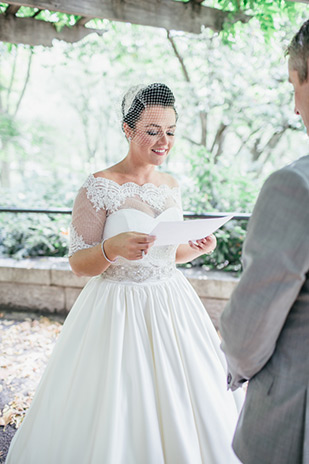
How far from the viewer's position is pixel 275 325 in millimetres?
999

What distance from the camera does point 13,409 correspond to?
284 cm

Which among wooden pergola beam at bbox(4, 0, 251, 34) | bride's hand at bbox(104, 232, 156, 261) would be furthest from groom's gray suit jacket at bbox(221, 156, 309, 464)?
wooden pergola beam at bbox(4, 0, 251, 34)

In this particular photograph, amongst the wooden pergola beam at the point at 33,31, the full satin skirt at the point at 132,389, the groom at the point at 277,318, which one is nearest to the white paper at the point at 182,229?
the full satin skirt at the point at 132,389

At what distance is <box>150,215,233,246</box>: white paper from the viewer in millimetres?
1563

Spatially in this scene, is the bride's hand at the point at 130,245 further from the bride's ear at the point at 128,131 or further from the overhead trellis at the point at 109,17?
the overhead trellis at the point at 109,17

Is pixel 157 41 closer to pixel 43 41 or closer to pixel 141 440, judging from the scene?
pixel 43 41

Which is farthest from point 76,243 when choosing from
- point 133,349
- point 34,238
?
point 34,238

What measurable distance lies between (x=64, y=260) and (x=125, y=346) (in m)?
2.65

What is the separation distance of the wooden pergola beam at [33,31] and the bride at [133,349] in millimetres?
2147

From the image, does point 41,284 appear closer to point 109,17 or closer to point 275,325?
point 109,17

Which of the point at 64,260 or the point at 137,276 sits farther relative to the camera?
the point at 64,260

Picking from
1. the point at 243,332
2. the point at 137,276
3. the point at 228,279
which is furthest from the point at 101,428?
the point at 228,279

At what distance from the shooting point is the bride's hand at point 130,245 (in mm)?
1705

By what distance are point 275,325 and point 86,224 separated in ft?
3.78
